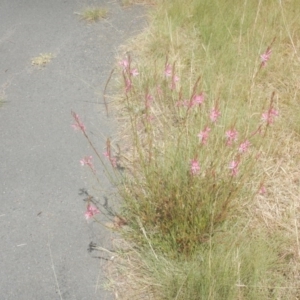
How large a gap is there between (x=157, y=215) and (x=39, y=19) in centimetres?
289

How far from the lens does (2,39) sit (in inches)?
175

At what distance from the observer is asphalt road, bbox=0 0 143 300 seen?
2.53 metres

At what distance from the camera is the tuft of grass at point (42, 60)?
4.06 meters

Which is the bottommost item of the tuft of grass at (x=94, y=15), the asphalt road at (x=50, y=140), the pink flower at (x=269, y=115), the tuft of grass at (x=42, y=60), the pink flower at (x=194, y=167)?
the asphalt road at (x=50, y=140)

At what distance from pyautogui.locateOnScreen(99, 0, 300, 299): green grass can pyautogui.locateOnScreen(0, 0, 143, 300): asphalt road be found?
0.27 m

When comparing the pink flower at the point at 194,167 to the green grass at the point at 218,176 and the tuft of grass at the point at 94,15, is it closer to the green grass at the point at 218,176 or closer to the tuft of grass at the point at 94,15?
the green grass at the point at 218,176

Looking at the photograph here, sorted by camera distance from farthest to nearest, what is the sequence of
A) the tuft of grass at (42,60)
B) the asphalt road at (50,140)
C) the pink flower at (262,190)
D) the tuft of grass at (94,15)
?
the tuft of grass at (94,15) → the tuft of grass at (42,60) → the pink flower at (262,190) → the asphalt road at (50,140)

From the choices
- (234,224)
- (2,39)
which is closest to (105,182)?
(234,224)

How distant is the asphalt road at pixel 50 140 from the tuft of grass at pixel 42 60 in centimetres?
4

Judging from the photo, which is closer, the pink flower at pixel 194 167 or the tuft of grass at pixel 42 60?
the pink flower at pixel 194 167

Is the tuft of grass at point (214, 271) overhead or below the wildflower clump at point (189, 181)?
below

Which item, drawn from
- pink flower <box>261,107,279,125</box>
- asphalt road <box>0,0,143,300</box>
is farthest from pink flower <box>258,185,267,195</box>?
asphalt road <box>0,0,143,300</box>

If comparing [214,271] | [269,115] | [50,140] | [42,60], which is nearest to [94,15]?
[42,60]

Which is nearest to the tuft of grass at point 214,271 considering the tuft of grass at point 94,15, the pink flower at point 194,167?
the pink flower at point 194,167
